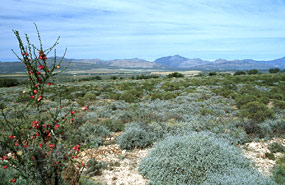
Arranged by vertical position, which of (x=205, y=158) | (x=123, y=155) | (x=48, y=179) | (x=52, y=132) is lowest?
(x=123, y=155)

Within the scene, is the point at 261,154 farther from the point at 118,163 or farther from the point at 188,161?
the point at 118,163

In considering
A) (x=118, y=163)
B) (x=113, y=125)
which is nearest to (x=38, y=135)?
(x=118, y=163)

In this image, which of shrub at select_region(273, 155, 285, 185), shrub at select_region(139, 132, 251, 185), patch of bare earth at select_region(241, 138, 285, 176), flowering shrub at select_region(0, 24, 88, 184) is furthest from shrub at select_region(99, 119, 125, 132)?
shrub at select_region(273, 155, 285, 185)

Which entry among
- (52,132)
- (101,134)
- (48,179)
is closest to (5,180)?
(48,179)

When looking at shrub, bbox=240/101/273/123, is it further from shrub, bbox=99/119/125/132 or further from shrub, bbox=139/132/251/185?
shrub, bbox=99/119/125/132

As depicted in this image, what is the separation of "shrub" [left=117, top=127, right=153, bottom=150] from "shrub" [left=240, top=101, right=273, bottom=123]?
4963 millimetres

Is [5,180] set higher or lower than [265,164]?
higher

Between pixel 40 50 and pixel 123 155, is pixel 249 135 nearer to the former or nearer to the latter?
pixel 123 155

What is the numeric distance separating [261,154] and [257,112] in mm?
3835

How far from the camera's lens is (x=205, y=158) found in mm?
4973

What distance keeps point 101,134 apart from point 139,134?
1.55 m

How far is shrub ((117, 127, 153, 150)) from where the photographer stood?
21.9 ft

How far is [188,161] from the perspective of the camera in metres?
4.89

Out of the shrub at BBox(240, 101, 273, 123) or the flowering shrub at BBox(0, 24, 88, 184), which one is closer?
the flowering shrub at BBox(0, 24, 88, 184)
